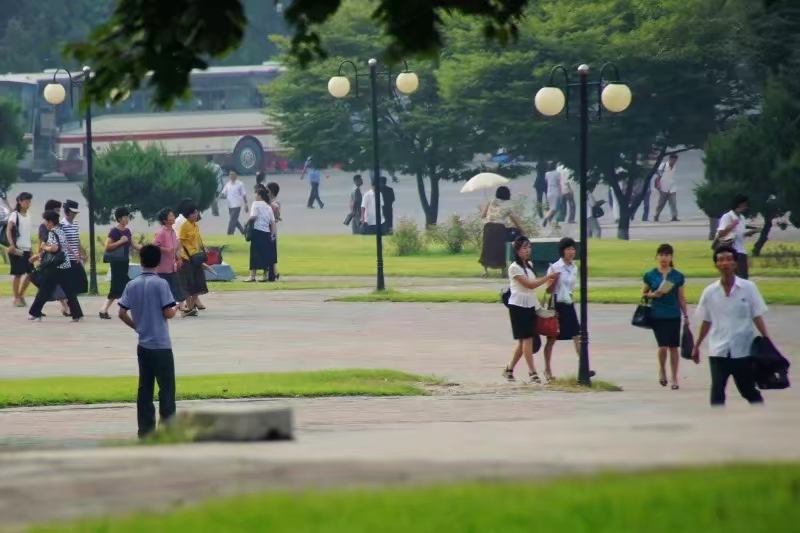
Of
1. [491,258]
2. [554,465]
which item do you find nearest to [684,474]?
[554,465]

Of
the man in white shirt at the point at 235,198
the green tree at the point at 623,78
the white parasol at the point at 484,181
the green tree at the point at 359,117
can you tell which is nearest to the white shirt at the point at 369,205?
the green tree at the point at 359,117

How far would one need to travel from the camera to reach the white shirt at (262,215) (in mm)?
30484

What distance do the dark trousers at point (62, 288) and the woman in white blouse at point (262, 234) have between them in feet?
21.2

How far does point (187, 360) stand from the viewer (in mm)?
19734

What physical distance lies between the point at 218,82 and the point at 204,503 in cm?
5644

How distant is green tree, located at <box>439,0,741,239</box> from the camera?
4262 cm

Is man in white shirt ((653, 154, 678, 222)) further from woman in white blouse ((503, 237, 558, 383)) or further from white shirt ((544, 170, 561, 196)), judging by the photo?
woman in white blouse ((503, 237, 558, 383))

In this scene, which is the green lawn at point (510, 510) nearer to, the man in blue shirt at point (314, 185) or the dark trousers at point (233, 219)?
the dark trousers at point (233, 219)

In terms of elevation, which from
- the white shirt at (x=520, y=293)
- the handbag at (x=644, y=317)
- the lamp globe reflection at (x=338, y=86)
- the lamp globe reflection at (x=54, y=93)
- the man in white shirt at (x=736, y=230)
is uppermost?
the lamp globe reflection at (x=54, y=93)

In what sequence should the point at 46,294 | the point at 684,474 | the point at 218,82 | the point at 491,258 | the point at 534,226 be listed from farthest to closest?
the point at 218,82 → the point at 534,226 → the point at 491,258 → the point at 46,294 → the point at 684,474

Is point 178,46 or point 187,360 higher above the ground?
point 178,46

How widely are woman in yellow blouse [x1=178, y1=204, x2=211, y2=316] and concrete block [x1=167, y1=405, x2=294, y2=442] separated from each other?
15.0 meters

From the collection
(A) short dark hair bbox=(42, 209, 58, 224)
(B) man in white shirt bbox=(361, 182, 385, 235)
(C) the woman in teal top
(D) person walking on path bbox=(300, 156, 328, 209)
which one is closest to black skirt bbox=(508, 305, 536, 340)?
(C) the woman in teal top

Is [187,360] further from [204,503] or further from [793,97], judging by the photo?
[793,97]
